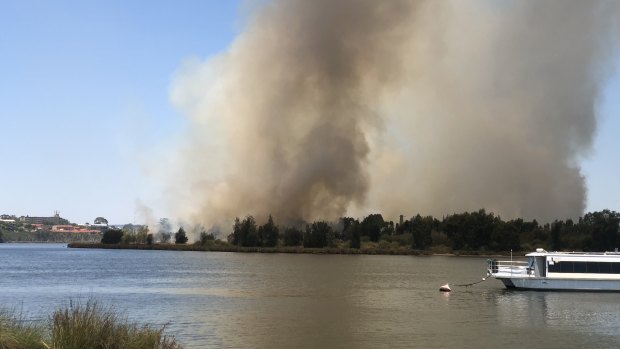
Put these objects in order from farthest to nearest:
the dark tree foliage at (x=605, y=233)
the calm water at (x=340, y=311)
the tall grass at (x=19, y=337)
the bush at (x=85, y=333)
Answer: the dark tree foliage at (x=605, y=233), the calm water at (x=340, y=311), the tall grass at (x=19, y=337), the bush at (x=85, y=333)

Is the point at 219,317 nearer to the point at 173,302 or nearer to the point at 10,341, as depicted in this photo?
the point at 173,302

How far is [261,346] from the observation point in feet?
119

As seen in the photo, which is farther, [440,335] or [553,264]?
[553,264]

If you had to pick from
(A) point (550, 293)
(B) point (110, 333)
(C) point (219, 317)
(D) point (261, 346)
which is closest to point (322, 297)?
(C) point (219, 317)

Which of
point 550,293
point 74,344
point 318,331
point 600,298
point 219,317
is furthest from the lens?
point 550,293

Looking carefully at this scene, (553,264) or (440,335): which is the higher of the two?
(553,264)

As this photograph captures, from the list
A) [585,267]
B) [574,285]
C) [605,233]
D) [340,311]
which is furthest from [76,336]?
[605,233]

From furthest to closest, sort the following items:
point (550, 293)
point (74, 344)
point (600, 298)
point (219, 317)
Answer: point (550, 293), point (600, 298), point (219, 317), point (74, 344)

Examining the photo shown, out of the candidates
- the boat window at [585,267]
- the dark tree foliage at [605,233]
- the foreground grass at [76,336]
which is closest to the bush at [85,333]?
the foreground grass at [76,336]

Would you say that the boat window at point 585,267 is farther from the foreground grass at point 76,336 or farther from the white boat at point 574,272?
the foreground grass at point 76,336

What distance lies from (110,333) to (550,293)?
184 ft

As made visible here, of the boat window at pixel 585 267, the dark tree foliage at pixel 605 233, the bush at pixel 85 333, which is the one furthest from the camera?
the dark tree foliage at pixel 605 233

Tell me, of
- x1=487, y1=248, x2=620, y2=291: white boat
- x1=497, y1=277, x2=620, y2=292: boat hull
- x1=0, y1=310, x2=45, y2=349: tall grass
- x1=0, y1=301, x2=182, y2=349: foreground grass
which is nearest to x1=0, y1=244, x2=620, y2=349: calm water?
x1=497, y1=277, x2=620, y2=292: boat hull

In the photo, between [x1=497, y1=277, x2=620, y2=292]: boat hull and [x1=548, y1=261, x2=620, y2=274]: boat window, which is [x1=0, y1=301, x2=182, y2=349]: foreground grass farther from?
[x1=548, y1=261, x2=620, y2=274]: boat window
